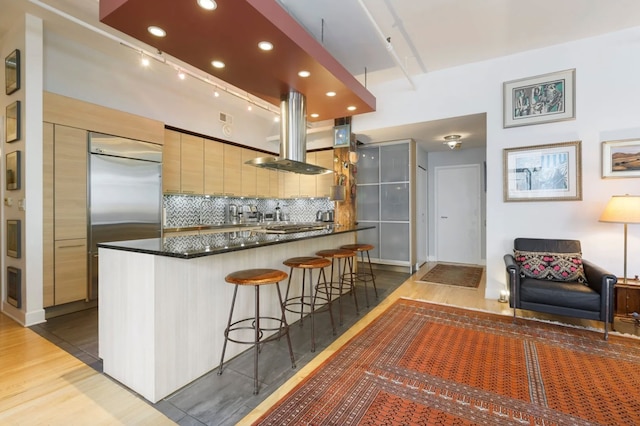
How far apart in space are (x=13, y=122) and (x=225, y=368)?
3.47 metres

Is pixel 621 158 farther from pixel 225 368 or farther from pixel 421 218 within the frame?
pixel 225 368

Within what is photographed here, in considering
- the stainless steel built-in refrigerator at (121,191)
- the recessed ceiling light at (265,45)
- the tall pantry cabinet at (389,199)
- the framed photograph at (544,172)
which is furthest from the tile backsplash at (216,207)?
the framed photograph at (544,172)

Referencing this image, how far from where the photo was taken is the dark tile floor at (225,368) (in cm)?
171

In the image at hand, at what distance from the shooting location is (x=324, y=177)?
600 centimetres

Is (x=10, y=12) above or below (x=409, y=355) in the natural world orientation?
above

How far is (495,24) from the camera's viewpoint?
3.20 meters

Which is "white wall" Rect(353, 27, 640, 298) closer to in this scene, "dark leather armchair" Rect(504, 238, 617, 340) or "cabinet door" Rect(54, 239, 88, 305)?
"dark leather armchair" Rect(504, 238, 617, 340)

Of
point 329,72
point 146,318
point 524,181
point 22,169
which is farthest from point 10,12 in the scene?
point 524,181

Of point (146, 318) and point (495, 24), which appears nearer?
point (146, 318)

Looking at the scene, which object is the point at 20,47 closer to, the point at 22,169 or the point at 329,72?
the point at 22,169

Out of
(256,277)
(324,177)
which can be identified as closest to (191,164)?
(324,177)

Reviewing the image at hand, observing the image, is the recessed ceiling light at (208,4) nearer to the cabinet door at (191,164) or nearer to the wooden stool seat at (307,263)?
the wooden stool seat at (307,263)

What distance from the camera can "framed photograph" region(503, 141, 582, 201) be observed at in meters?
3.47

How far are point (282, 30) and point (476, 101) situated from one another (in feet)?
10.1
